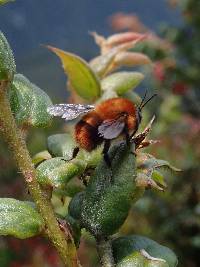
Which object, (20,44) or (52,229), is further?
(20,44)

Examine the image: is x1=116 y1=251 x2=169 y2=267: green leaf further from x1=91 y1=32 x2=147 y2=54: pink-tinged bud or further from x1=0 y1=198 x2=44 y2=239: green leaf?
x1=91 y1=32 x2=147 y2=54: pink-tinged bud

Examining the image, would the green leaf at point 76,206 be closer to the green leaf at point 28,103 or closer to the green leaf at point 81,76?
the green leaf at point 28,103

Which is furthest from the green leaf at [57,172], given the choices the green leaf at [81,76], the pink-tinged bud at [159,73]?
the pink-tinged bud at [159,73]

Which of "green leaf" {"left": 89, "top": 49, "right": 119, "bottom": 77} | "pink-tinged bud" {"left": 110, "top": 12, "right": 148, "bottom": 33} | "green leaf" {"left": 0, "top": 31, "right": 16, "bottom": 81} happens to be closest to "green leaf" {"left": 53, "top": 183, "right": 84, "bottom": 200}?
"green leaf" {"left": 0, "top": 31, "right": 16, "bottom": 81}

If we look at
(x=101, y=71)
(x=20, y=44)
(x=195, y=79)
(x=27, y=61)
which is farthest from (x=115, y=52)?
(x=20, y=44)

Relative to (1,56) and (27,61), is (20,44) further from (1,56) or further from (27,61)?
(1,56)

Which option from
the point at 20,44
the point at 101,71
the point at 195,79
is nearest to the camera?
the point at 101,71

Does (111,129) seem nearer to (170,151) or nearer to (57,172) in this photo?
(57,172)
